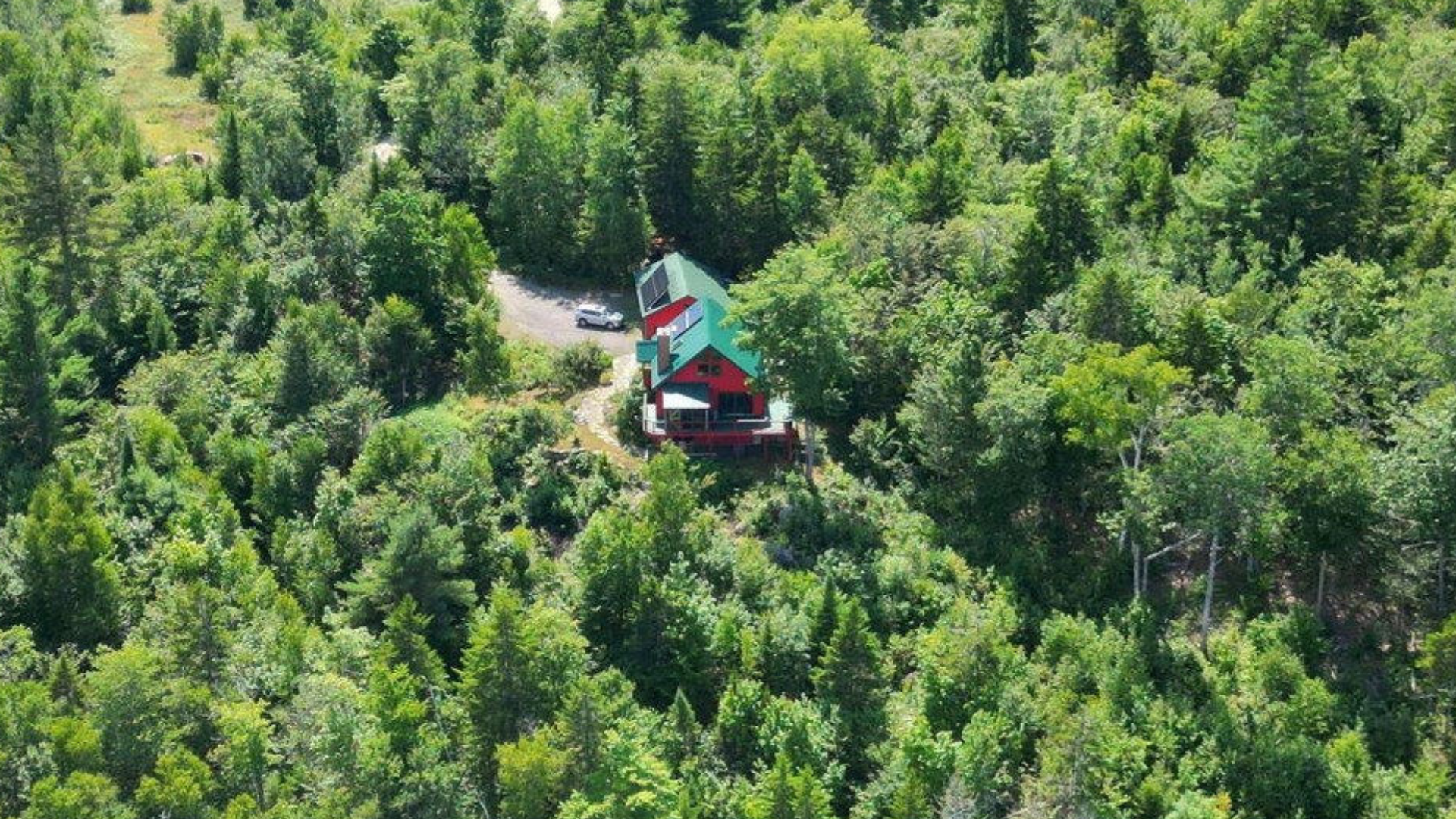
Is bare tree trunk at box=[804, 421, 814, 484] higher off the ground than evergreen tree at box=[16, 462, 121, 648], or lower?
higher

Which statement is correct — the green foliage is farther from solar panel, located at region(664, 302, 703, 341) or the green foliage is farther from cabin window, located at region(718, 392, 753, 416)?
cabin window, located at region(718, 392, 753, 416)

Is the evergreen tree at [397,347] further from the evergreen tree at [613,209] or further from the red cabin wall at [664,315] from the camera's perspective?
the red cabin wall at [664,315]

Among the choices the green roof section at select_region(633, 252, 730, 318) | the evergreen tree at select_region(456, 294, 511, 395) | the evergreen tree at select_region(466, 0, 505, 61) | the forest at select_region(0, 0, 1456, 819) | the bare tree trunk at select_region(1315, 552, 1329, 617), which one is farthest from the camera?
the evergreen tree at select_region(466, 0, 505, 61)

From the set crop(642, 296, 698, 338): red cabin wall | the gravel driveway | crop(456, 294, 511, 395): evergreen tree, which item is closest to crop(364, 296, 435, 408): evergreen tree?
crop(456, 294, 511, 395): evergreen tree

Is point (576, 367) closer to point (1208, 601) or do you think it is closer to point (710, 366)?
point (710, 366)

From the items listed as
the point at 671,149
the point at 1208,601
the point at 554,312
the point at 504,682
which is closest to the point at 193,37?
the point at 671,149

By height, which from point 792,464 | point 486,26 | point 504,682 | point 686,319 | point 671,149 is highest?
point 671,149
